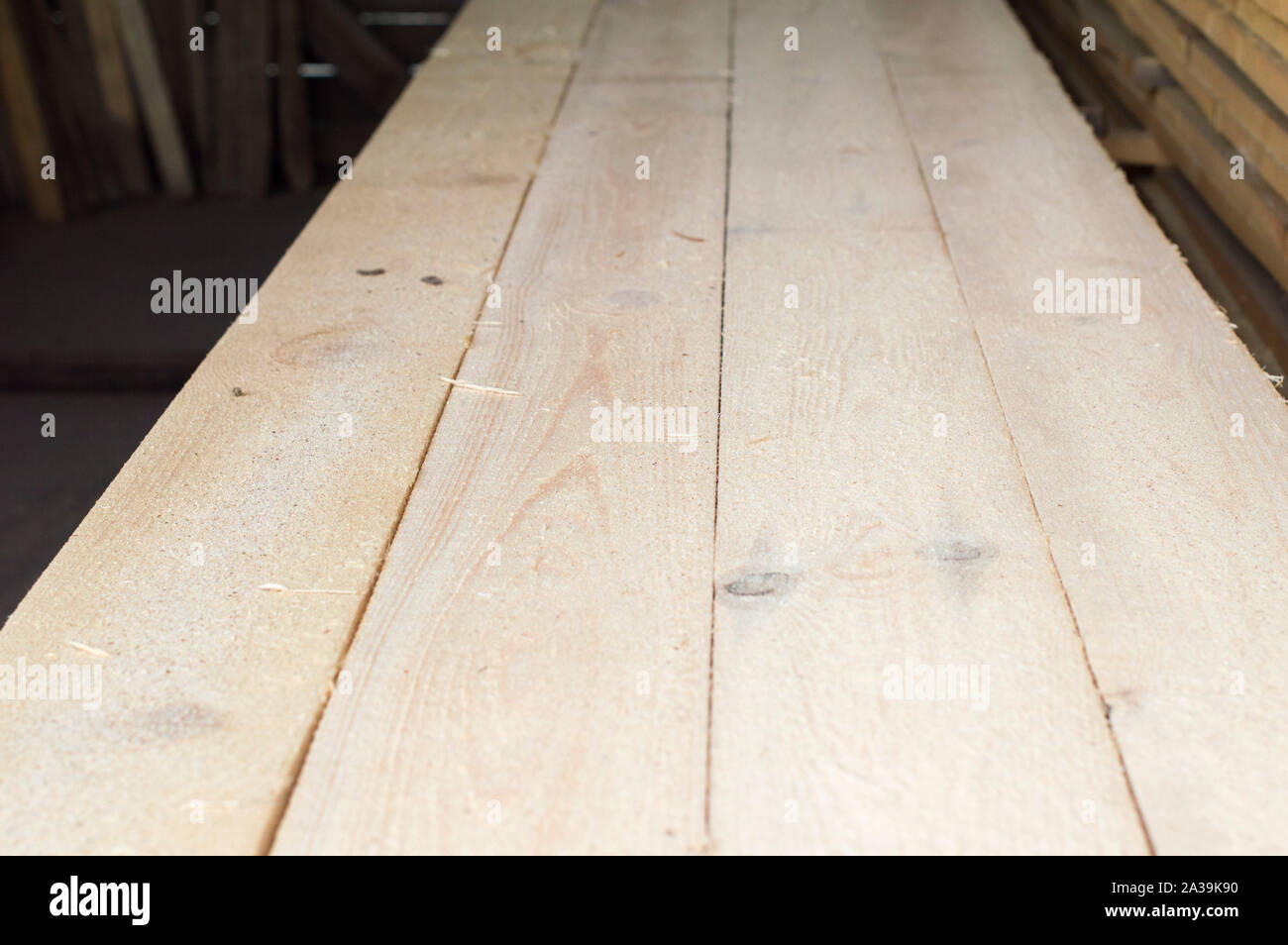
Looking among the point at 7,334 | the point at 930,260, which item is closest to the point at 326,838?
the point at 930,260

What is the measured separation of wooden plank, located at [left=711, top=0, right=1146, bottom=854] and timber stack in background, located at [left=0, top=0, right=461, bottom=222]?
3.27 meters

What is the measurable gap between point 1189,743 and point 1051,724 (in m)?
0.09

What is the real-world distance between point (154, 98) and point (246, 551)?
3840 millimetres

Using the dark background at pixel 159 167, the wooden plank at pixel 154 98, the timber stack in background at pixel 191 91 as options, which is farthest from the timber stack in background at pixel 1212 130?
the wooden plank at pixel 154 98

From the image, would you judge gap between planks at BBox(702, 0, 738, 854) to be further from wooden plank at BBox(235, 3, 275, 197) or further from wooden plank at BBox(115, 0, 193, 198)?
wooden plank at BBox(115, 0, 193, 198)

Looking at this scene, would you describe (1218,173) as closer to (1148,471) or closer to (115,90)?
(1148,471)

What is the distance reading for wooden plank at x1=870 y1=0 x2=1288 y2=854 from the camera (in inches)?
31.7

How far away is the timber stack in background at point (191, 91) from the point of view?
4133 millimetres

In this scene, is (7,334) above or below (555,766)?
below

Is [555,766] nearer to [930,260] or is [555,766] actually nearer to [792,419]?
[792,419]

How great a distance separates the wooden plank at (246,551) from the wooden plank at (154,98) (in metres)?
2.98

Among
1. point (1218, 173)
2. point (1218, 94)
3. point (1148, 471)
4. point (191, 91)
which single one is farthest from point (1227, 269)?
point (191, 91)

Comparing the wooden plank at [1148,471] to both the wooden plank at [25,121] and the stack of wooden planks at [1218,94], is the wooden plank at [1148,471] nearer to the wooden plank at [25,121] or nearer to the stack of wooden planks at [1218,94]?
the stack of wooden planks at [1218,94]

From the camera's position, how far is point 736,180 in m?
1.82
